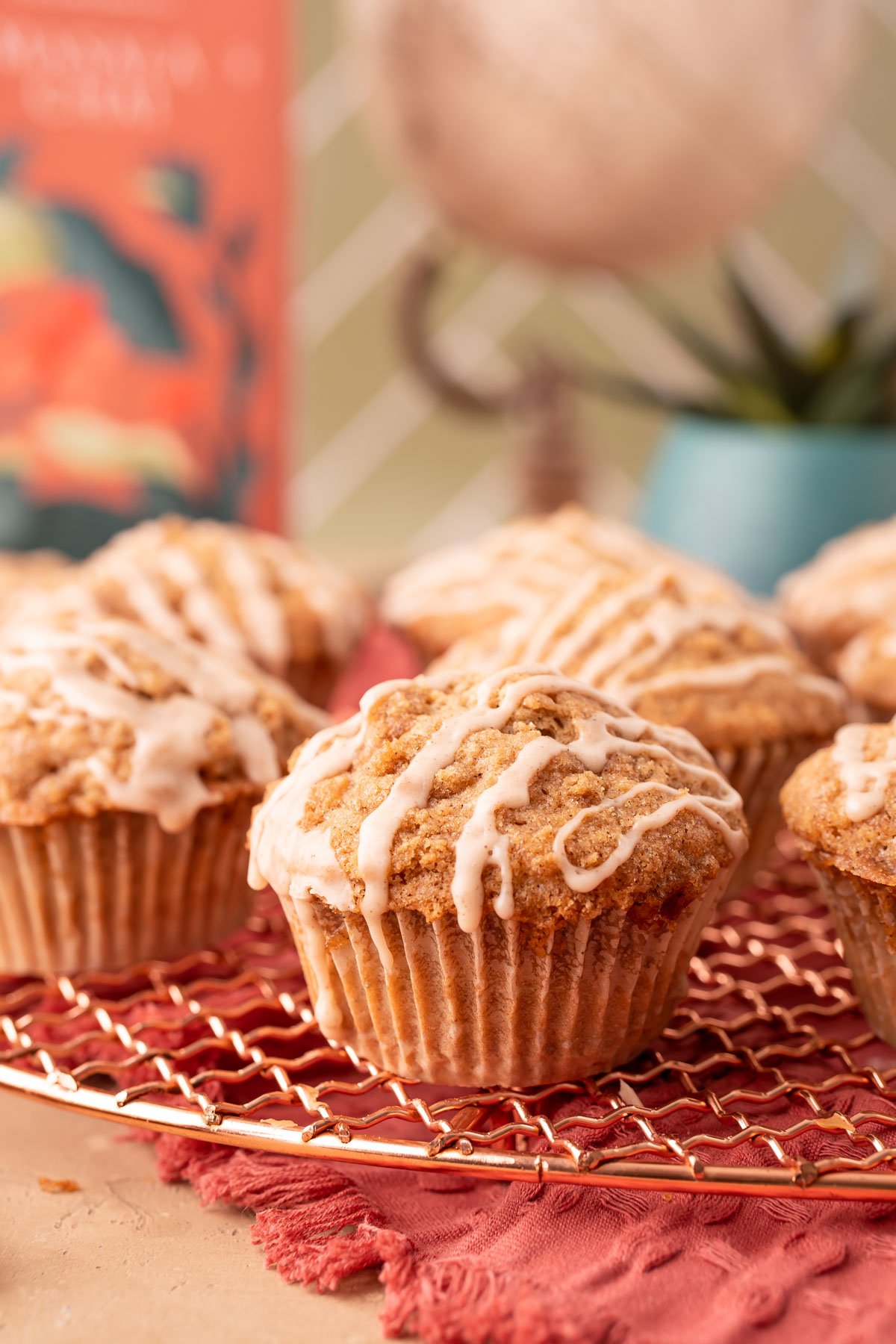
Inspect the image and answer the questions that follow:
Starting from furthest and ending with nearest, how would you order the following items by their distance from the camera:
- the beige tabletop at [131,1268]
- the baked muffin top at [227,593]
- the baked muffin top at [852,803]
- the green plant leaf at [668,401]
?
1. the green plant leaf at [668,401]
2. the baked muffin top at [227,593]
3. the baked muffin top at [852,803]
4. the beige tabletop at [131,1268]

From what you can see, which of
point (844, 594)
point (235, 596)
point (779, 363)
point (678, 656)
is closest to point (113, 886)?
point (235, 596)

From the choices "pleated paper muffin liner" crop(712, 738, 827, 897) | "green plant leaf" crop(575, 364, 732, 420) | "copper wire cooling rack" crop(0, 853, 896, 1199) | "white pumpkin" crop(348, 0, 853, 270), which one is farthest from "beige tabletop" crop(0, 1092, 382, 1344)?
"white pumpkin" crop(348, 0, 853, 270)

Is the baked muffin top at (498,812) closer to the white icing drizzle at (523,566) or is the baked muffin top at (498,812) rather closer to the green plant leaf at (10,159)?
the white icing drizzle at (523,566)

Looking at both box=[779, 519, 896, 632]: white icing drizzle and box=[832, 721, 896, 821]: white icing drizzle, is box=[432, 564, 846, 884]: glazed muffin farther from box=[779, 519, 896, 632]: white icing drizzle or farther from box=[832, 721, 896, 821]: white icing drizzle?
box=[779, 519, 896, 632]: white icing drizzle

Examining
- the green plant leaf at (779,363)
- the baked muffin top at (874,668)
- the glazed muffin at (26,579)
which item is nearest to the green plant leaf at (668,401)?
the green plant leaf at (779,363)

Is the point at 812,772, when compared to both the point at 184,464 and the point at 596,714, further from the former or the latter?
the point at 184,464

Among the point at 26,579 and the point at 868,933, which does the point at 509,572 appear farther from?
the point at 868,933

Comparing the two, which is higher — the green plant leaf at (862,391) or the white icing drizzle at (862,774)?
the white icing drizzle at (862,774)
